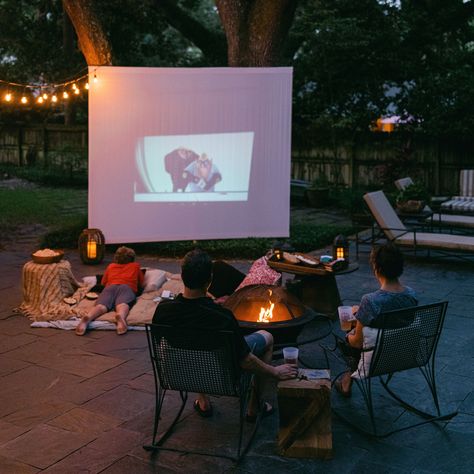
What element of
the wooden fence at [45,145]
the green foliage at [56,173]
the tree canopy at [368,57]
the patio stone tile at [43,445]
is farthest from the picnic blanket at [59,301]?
the wooden fence at [45,145]

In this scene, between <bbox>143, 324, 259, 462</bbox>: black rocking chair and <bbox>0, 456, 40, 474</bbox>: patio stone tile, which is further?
<bbox>143, 324, 259, 462</bbox>: black rocking chair

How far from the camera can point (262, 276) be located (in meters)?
6.30

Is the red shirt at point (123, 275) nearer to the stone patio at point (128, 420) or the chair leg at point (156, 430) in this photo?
the stone patio at point (128, 420)

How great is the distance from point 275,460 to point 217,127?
7139 mm

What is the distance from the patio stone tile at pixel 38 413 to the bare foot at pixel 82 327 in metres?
1.57

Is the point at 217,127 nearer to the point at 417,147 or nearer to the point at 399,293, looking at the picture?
the point at 399,293

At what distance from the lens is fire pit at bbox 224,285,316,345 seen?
465 centimetres

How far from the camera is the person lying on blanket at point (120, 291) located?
6.38 m

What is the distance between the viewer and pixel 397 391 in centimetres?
488

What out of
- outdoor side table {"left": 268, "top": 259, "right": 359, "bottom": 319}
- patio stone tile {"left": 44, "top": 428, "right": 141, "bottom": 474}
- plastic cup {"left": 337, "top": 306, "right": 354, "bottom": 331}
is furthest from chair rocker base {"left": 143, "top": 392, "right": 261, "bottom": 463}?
outdoor side table {"left": 268, "top": 259, "right": 359, "bottom": 319}

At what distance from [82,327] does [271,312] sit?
2.21 metres

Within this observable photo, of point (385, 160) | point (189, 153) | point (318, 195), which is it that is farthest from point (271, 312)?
point (385, 160)

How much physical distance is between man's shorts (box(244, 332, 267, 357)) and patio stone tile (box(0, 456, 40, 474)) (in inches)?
55.3

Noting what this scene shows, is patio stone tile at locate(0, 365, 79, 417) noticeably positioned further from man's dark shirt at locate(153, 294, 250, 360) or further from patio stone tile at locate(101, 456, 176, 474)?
man's dark shirt at locate(153, 294, 250, 360)
